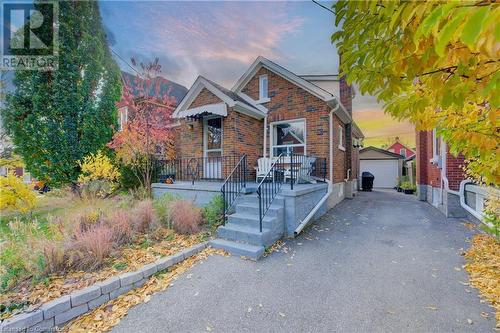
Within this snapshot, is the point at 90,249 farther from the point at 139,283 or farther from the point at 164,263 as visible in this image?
the point at 164,263

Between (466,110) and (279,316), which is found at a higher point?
(466,110)

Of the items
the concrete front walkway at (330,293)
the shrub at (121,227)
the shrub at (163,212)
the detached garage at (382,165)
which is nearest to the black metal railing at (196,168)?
the shrub at (163,212)

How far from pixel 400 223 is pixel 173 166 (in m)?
9.37

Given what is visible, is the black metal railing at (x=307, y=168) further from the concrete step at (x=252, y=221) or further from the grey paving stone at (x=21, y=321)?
the grey paving stone at (x=21, y=321)

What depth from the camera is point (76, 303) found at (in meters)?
3.06

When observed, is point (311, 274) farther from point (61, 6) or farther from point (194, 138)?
point (61, 6)

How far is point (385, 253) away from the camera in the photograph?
489 centimetres

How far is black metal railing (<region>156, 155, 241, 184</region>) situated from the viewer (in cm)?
891

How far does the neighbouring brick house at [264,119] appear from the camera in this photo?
865 centimetres

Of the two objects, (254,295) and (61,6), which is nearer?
(254,295)

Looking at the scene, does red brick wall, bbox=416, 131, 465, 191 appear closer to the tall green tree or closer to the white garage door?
the white garage door

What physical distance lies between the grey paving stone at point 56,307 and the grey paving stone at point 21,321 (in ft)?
0.19

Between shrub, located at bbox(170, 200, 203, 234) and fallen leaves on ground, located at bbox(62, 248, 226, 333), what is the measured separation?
4.51 feet

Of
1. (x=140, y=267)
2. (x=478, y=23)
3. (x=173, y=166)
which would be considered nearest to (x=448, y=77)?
(x=478, y=23)
